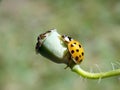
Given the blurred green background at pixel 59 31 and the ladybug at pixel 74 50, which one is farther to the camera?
the blurred green background at pixel 59 31

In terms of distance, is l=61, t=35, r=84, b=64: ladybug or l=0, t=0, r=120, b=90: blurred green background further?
l=0, t=0, r=120, b=90: blurred green background

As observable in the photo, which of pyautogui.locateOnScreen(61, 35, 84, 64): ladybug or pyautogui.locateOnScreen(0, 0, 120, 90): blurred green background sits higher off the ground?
pyautogui.locateOnScreen(0, 0, 120, 90): blurred green background

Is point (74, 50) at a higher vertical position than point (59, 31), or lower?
lower

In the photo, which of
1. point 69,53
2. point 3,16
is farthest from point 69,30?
→ point 69,53

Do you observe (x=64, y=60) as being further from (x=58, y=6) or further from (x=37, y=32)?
(x=58, y=6)

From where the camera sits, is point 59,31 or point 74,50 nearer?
point 74,50

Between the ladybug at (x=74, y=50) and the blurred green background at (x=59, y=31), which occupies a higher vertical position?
the blurred green background at (x=59, y=31)

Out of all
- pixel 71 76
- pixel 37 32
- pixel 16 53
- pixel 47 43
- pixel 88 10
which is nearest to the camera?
pixel 47 43

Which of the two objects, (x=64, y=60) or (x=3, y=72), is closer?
(x=64, y=60)
